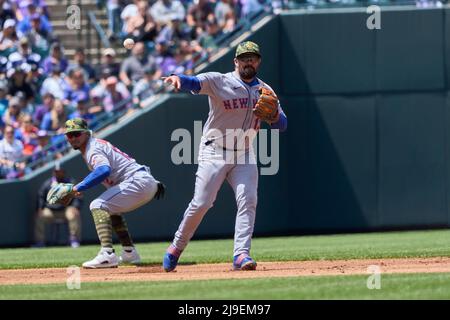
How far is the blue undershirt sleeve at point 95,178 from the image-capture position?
1093 cm

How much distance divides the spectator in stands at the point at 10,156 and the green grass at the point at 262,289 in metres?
8.62

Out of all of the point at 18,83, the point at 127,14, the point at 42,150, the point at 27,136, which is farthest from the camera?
the point at 127,14

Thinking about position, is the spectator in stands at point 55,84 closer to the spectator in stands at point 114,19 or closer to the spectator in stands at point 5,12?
the spectator in stands at point 5,12

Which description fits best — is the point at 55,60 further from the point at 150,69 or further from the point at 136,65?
the point at 150,69

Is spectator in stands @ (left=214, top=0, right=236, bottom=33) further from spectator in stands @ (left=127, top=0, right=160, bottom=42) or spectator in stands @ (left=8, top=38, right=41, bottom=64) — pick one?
spectator in stands @ (left=8, top=38, right=41, bottom=64)

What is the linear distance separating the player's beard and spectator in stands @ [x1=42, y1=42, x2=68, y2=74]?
9572 mm

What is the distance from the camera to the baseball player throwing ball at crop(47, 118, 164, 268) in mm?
11125

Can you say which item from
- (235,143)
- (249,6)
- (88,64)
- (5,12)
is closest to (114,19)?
(88,64)

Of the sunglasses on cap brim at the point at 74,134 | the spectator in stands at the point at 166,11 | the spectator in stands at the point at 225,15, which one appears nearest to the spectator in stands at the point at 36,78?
the spectator in stands at the point at 166,11

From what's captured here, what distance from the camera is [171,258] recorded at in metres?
10.4

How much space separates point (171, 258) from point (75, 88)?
29.5 feet

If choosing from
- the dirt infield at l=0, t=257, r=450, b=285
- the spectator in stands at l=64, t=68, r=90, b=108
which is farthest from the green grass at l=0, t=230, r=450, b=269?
the spectator in stands at l=64, t=68, r=90, b=108
